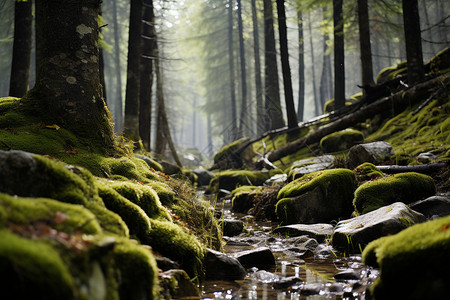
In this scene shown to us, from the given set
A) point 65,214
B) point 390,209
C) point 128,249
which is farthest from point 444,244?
point 390,209

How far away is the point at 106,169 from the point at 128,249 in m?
2.39

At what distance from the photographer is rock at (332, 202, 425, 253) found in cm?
406

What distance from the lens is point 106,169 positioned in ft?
14.5

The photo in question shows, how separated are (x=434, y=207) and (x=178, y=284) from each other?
396cm

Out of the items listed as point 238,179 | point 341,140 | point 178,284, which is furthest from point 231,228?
point 341,140

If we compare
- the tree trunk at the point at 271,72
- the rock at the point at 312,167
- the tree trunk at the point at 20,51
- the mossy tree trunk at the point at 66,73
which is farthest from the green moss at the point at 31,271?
the tree trunk at the point at 271,72

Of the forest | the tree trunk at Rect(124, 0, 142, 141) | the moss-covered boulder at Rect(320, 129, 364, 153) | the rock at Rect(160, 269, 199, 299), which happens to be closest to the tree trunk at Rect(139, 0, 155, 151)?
the forest

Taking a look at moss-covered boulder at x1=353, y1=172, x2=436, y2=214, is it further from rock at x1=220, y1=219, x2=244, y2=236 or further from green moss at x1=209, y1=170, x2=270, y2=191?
green moss at x1=209, y1=170, x2=270, y2=191

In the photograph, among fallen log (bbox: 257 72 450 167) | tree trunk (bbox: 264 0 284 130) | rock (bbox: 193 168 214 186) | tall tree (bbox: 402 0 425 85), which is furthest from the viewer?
tree trunk (bbox: 264 0 284 130)

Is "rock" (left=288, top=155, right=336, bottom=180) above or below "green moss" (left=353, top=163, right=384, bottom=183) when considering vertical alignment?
above

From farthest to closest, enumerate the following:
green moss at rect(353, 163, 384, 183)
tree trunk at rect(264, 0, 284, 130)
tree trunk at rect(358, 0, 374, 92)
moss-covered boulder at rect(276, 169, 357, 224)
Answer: tree trunk at rect(264, 0, 284, 130) → tree trunk at rect(358, 0, 374, 92) → green moss at rect(353, 163, 384, 183) → moss-covered boulder at rect(276, 169, 357, 224)

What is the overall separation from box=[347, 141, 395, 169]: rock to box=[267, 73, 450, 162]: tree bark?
10.4ft

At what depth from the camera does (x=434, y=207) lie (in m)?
4.89

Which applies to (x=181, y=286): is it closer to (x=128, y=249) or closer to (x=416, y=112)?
(x=128, y=249)
